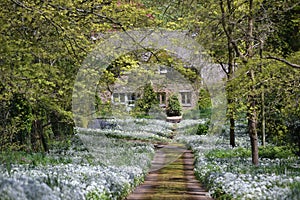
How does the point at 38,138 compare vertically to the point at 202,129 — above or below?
above

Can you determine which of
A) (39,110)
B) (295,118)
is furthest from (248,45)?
(39,110)

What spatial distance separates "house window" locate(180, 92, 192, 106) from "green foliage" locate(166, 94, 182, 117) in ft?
1.03

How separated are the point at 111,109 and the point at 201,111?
9712 millimetres

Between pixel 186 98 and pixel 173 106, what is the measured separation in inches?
66.0

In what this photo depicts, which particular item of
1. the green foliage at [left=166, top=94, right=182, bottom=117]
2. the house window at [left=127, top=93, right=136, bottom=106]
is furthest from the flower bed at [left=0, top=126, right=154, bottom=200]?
the green foliage at [left=166, top=94, right=182, bottom=117]

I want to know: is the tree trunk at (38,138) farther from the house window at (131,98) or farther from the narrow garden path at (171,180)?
the narrow garden path at (171,180)

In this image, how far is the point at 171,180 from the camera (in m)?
12.6

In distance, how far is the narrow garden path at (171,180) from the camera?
9734mm

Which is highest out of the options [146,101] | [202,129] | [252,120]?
[146,101]

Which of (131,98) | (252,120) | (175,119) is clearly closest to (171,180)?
(252,120)

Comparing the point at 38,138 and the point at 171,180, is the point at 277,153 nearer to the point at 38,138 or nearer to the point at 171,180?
the point at 171,180

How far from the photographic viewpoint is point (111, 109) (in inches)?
676

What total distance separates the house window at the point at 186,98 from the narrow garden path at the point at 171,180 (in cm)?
268

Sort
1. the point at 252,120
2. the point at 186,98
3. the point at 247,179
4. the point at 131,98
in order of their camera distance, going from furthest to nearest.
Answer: the point at 186,98, the point at 131,98, the point at 252,120, the point at 247,179
